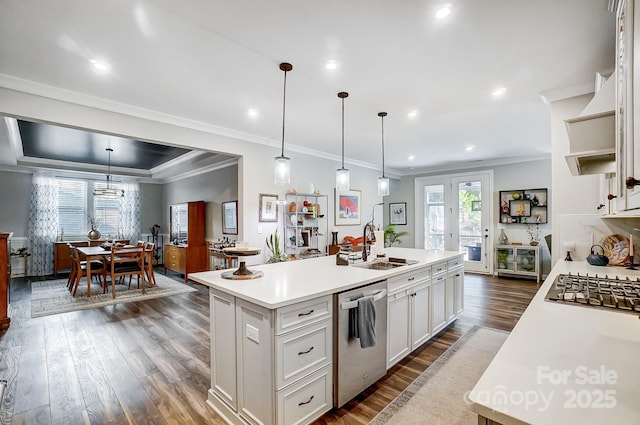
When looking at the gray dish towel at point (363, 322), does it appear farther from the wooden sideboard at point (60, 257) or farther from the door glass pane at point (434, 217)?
the wooden sideboard at point (60, 257)

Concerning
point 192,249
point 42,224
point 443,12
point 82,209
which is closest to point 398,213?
point 192,249

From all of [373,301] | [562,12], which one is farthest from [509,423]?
[562,12]

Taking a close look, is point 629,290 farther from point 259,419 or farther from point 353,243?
point 353,243

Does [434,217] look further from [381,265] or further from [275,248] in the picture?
[381,265]

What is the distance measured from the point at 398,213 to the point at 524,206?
117 inches

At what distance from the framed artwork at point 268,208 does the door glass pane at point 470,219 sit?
4.69m

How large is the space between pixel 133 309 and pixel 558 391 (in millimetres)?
5098

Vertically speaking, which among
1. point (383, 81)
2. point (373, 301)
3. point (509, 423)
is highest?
point (383, 81)

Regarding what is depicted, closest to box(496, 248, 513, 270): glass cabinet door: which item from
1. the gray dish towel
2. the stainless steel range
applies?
the stainless steel range

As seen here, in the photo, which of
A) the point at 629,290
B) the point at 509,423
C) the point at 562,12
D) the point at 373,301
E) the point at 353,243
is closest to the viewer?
the point at 509,423

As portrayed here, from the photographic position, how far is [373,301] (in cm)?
219

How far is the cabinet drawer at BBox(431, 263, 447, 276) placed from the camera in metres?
3.14

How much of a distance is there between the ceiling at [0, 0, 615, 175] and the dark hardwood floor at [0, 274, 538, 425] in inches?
104

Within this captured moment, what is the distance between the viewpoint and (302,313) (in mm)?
1809
